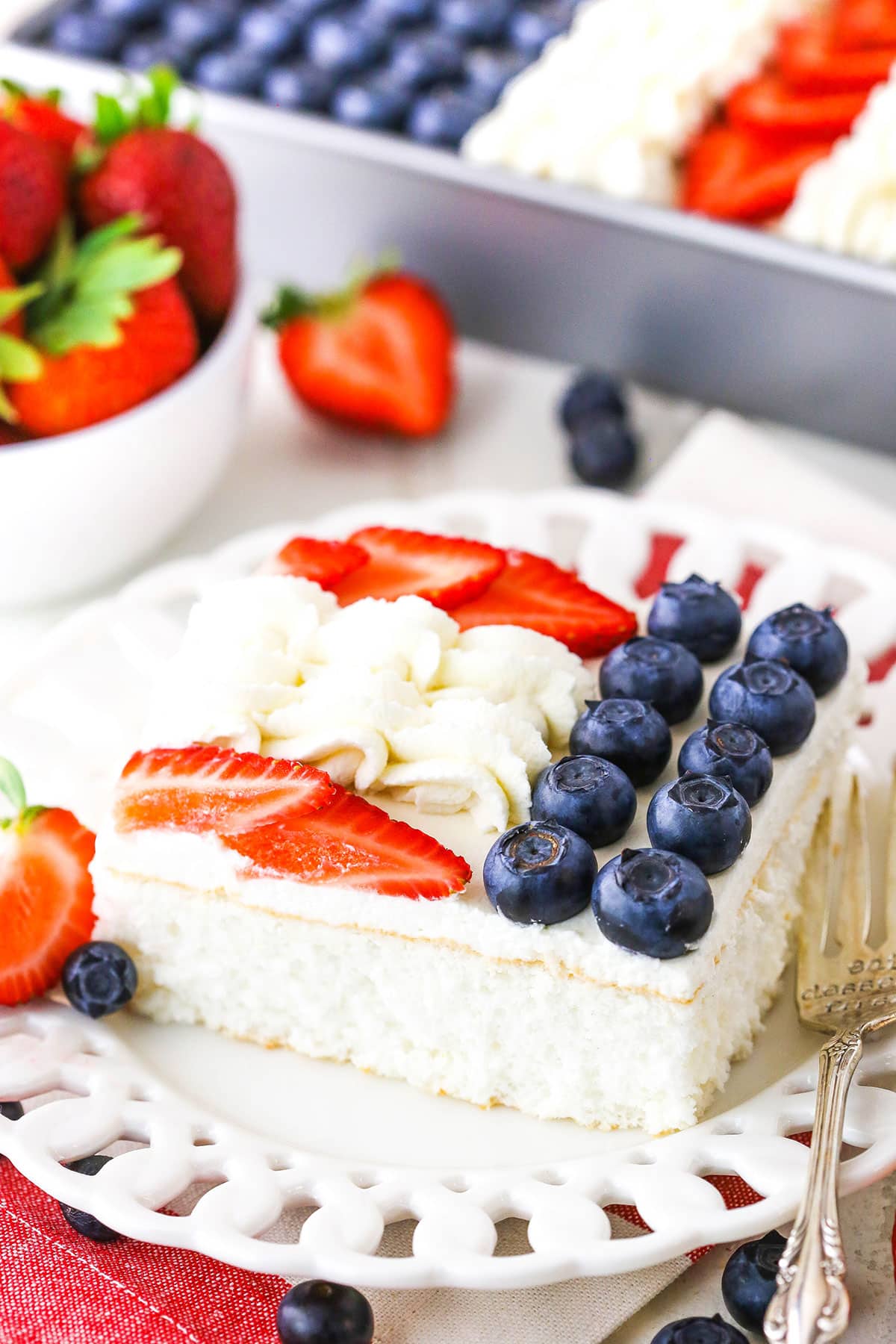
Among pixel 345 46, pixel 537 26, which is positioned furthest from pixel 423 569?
pixel 537 26

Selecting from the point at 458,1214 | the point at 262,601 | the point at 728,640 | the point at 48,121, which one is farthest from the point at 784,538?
the point at 48,121

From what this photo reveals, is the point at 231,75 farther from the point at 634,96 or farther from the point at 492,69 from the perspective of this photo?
the point at 634,96

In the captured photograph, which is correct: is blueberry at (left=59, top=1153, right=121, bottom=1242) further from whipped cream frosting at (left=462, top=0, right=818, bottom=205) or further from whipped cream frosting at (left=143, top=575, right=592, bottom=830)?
whipped cream frosting at (left=462, top=0, right=818, bottom=205)

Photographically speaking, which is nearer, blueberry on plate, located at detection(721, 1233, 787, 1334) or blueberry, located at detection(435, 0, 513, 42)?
blueberry on plate, located at detection(721, 1233, 787, 1334)

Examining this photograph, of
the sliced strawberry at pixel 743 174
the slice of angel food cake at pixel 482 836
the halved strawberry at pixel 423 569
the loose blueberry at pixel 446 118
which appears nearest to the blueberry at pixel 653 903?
the slice of angel food cake at pixel 482 836

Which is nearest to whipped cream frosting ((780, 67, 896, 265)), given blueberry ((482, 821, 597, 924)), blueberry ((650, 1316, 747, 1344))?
blueberry ((482, 821, 597, 924))

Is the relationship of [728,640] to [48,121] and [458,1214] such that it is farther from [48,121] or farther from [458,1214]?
[48,121]

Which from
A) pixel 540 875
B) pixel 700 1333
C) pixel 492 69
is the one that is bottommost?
pixel 700 1333
